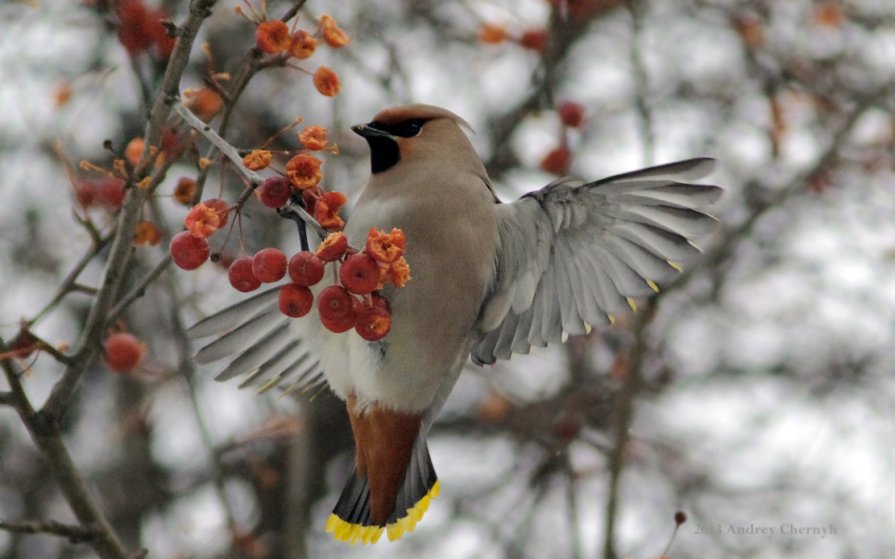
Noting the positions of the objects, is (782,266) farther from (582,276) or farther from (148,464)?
(148,464)

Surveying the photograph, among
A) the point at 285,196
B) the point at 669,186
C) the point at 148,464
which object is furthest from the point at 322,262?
the point at 148,464

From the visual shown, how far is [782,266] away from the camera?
5504 mm

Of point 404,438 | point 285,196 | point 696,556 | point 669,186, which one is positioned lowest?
point 696,556

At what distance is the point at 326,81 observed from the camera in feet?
7.23

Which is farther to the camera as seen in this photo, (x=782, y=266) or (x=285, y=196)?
(x=782, y=266)

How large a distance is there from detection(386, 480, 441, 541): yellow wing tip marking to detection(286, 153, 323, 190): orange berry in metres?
1.33

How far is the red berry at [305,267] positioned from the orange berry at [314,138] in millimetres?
187

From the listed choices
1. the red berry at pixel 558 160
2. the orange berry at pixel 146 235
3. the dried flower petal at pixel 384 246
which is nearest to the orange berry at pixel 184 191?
the orange berry at pixel 146 235

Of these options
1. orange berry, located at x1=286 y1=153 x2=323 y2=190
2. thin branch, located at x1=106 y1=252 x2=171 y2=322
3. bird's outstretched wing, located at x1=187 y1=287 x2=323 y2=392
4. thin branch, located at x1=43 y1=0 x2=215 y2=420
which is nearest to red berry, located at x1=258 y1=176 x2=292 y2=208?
orange berry, located at x1=286 y1=153 x2=323 y2=190

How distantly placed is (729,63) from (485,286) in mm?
3160

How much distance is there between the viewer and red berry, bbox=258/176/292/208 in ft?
5.79

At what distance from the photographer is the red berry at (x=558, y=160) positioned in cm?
412

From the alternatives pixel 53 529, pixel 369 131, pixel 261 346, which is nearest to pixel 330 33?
pixel 369 131

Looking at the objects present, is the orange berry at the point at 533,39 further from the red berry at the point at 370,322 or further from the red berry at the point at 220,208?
the red berry at the point at 220,208
